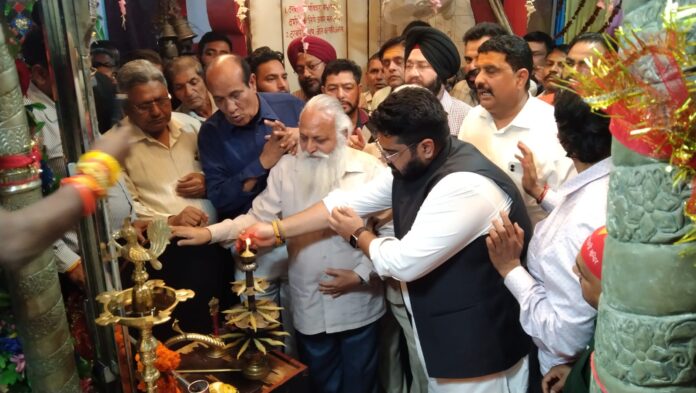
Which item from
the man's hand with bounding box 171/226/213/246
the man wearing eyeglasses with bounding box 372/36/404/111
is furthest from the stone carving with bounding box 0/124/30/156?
the man wearing eyeglasses with bounding box 372/36/404/111

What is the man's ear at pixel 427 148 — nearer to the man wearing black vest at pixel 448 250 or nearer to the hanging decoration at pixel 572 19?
the man wearing black vest at pixel 448 250

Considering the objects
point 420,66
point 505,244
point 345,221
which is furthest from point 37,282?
point 420,66

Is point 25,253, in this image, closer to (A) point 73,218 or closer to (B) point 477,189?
(A) point 73,218

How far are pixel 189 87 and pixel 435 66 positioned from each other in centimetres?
141

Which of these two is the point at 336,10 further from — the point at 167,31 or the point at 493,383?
the point at 493,383

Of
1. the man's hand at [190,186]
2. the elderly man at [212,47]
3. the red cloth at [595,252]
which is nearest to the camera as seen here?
the red cloth at [595,252]

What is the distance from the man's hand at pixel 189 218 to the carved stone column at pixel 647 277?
190 cm

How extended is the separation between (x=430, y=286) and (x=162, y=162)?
56.3 inches

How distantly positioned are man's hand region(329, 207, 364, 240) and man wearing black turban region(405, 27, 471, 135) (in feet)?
3.24

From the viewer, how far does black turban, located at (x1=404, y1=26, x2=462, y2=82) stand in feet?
9.36

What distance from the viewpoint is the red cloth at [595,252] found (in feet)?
3.78

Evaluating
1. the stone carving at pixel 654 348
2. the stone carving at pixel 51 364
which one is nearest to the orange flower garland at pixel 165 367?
the stone carving at pixel 51 364

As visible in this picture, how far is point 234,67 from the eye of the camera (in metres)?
2.47

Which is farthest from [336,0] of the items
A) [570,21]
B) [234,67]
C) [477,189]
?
[477,189]
